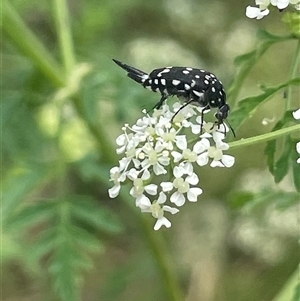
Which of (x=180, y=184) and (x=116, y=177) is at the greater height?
(x=116, y=177)

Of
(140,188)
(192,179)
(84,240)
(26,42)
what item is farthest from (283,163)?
(26,42)

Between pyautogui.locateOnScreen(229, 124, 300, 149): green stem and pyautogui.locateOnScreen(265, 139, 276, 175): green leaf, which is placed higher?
pyautogui.locateOnScreen(265, 139, 276, 175): green leaf

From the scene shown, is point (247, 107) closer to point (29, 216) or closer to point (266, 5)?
point (266, 5)

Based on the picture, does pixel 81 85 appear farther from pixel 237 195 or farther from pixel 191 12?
pixel 191 12

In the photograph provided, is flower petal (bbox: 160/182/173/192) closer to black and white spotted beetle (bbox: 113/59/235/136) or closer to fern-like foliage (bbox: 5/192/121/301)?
black and white spotted beetle (bbox: 113/59/235/136)

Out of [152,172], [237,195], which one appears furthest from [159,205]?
[237,195]

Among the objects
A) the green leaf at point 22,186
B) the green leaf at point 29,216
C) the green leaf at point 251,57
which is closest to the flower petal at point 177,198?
the green leaf at point 251,57

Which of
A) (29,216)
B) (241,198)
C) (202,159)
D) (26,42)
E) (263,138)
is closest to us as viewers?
(263,138)

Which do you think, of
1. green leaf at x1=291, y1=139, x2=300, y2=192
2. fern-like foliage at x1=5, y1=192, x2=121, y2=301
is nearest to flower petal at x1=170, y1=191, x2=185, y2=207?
green leaf at x1=291, y1=139, x2=300, y2=192
